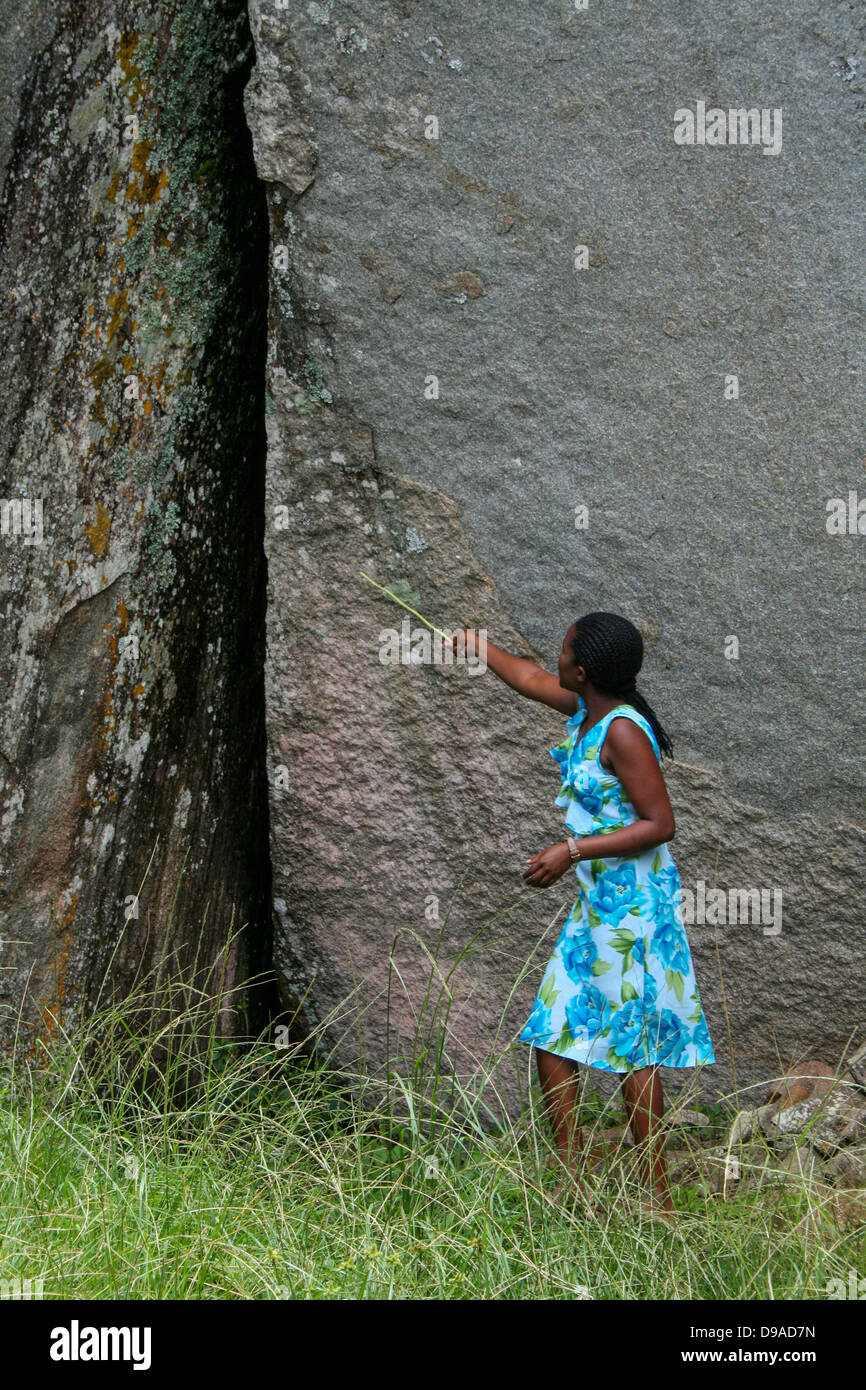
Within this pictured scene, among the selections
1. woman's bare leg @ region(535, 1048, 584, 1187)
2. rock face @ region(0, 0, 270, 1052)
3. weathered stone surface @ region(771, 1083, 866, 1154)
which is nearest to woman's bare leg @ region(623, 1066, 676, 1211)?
woman's bare leg @ region(535, 1048, 584, 1187)

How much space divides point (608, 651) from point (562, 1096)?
93cm

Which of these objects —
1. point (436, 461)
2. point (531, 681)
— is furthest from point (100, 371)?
point (531, 681)

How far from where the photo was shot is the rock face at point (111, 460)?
3.22 meters

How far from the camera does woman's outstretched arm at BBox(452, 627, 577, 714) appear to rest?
2867 mm

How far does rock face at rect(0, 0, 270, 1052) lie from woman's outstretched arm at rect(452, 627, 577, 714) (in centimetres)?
90

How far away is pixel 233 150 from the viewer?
3.49 m

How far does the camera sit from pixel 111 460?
10.8 ft

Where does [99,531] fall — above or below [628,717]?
above

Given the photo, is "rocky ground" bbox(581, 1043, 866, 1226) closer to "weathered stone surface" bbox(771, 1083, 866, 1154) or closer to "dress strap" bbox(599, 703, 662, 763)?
"weathered stone surface" bbox(771, 1083, 866, 1154)

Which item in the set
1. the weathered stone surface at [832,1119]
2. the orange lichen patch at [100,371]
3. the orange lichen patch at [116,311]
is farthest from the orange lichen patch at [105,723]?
the weathered stone surface at [832,1119]

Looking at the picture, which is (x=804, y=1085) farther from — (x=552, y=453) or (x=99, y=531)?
(x=99, y=531)

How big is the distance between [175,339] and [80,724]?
1.02 metres

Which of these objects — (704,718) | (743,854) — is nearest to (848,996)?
(743,854)

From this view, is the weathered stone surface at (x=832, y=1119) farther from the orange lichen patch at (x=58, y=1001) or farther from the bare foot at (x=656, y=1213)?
the orange lichen patch at (x=58, y=1001)
